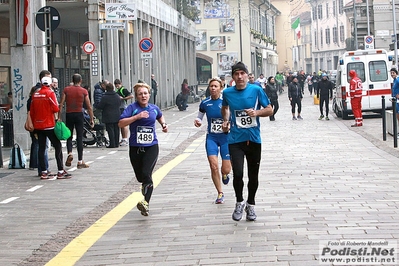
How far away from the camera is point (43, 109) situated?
1370cm

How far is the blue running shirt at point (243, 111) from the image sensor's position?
8836 mm

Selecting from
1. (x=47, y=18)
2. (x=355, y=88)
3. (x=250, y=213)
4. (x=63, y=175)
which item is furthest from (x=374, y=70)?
(x=250, y=213)

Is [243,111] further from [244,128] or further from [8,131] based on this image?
[8,131]

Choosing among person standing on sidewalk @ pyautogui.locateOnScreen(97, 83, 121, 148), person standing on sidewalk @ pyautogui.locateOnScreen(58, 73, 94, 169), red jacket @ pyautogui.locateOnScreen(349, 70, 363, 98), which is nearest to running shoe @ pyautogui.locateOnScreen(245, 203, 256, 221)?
person standing on sidewalk @ pyautogui.locateOnScreen(58, 73, 94, 169)

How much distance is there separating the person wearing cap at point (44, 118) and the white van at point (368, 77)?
1687 cm

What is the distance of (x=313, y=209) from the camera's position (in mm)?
9391

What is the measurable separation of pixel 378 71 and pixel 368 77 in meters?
0.44

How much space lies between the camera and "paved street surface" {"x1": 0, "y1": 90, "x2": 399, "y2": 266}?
7.39 metres

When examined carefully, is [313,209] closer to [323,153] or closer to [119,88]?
[323,153]

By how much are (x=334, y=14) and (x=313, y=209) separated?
279ft

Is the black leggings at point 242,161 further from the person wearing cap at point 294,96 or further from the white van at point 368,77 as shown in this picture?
the person wearing cap at point 294,96

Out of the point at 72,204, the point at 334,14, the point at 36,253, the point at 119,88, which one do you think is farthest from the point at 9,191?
the point at 334,14

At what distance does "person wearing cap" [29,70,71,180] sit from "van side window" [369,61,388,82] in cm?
1750

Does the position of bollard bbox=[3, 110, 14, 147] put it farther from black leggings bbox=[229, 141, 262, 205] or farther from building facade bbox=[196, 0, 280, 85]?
building facade bbox=[196, 0, 280, 85]
